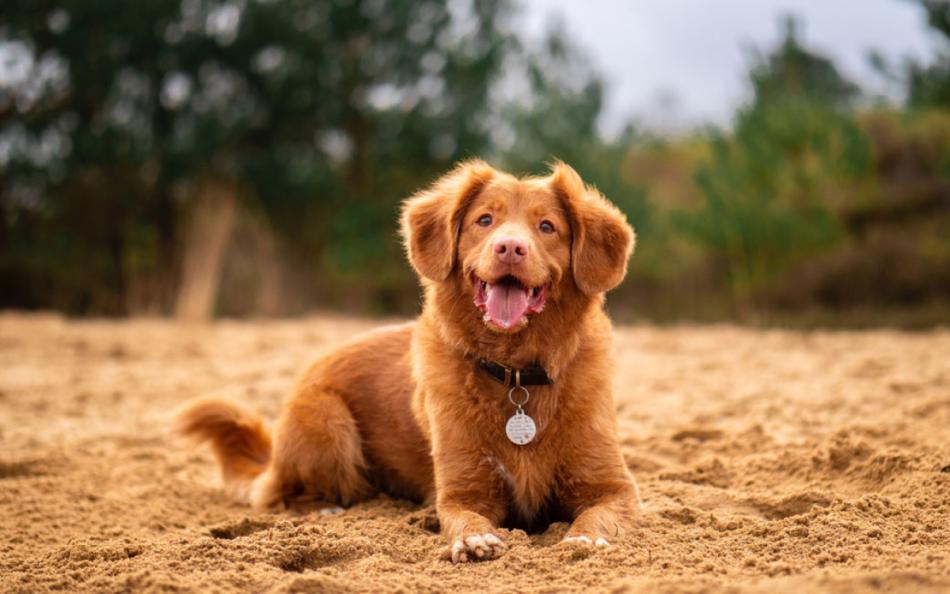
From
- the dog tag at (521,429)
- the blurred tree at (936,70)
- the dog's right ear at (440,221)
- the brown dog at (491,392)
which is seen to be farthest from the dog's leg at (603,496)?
the blurred tree at (936,70)

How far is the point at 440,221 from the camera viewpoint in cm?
448

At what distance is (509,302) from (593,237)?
591 mm

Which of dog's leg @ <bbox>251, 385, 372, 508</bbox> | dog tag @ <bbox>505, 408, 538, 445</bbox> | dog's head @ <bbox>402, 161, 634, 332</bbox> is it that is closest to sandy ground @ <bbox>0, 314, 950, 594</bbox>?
dog's leg @ <bbox>251, 385, 372, 508</bbox>

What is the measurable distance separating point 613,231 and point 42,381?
6.42 meters

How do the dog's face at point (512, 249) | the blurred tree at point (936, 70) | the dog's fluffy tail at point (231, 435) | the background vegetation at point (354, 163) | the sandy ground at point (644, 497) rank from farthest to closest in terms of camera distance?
1. the background vegetation at point (354, 163)
2. the blurred tree at point (936, 70)
3. the dog's fluffy tail at point (231, 435)
4. the dog's face at point (512, 249)
5. the sandy ground at point (644, 497)

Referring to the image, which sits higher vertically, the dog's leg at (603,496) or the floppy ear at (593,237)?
the floppy ear at (593,237)

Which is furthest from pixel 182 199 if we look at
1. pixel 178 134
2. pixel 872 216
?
pixel 872 216

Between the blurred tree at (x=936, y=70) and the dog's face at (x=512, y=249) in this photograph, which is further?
the blurred tree at (x=936, y=70)

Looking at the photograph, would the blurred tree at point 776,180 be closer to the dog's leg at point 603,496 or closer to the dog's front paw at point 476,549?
the dog's leg at point 603,496

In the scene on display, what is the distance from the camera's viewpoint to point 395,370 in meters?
4.81

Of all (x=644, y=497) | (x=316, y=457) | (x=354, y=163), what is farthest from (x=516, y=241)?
(x=354, y=163)

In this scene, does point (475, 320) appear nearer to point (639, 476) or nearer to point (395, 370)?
point (395, 370)

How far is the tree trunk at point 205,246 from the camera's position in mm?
19219

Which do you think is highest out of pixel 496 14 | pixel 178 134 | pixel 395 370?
pixel 496 14
